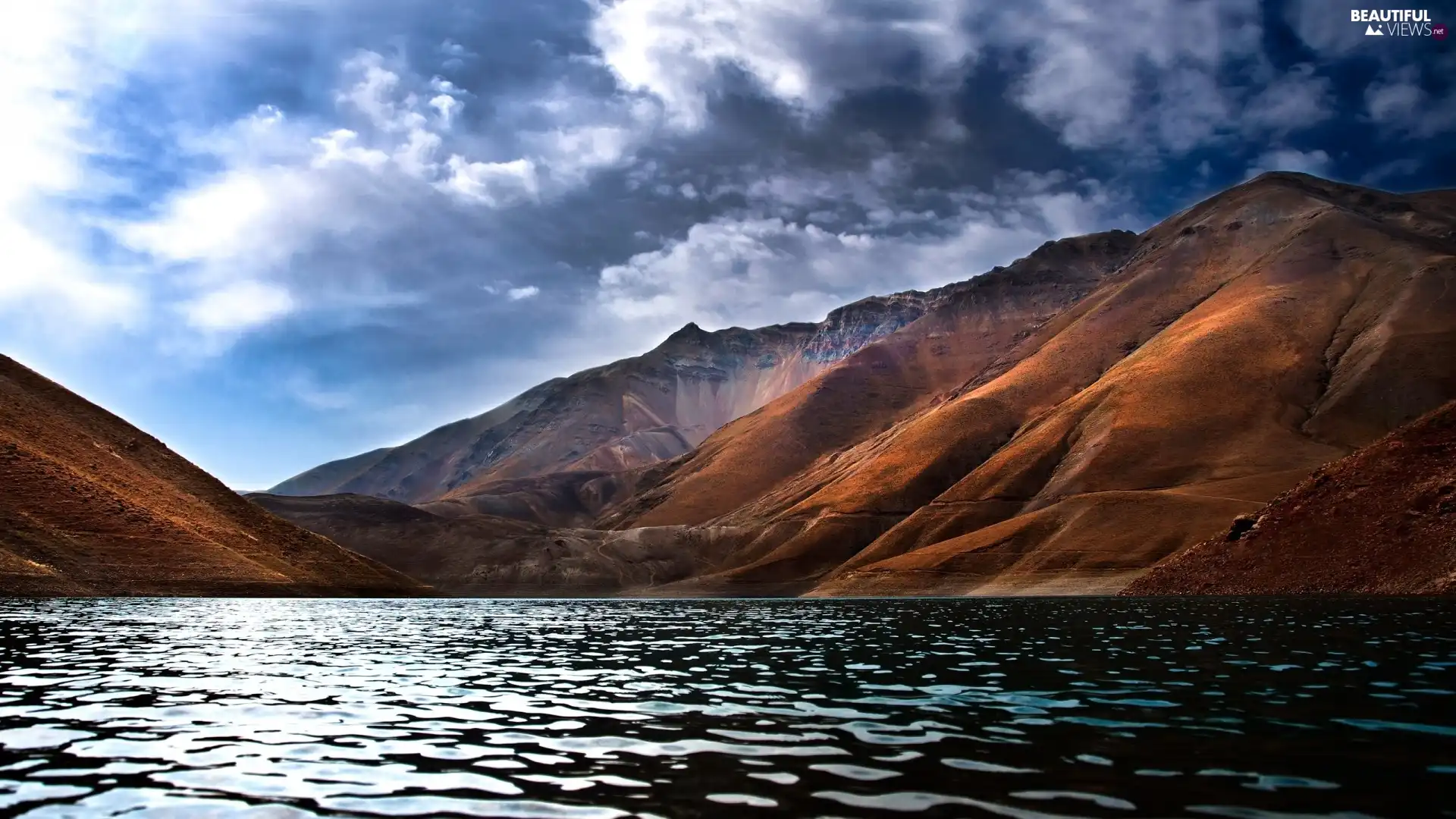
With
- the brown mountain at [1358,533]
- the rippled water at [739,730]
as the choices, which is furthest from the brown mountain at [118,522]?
the brown mountain at [1358,533]

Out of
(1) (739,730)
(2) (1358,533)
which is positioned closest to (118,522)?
(1) (739,730)

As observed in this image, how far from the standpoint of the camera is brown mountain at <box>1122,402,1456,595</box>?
97.7m

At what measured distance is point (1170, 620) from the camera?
61.9 m

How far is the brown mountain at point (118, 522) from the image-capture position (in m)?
110

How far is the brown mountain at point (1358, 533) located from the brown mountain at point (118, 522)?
129702 mm

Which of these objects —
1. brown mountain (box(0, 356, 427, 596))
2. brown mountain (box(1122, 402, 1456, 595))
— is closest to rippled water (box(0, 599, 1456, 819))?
brown mountain (box(1122, 402, 1456, 595))

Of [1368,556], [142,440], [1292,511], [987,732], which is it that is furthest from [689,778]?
[142,440]

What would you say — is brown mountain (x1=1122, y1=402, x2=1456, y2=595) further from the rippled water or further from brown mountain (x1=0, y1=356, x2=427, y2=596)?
brown mountain (x1=0, y1=356, x2=427, y2=596)

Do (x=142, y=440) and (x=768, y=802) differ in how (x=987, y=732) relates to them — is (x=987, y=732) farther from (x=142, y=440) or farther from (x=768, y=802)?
(x=142, y=440)

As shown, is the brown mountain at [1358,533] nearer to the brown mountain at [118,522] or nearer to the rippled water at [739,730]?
the rippled water at [739,730]

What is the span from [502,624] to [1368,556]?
311 feet

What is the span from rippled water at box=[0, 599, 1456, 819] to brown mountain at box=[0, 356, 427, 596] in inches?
3171

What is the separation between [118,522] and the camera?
12294cm

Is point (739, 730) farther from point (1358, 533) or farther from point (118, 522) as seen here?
point (118, 522)
